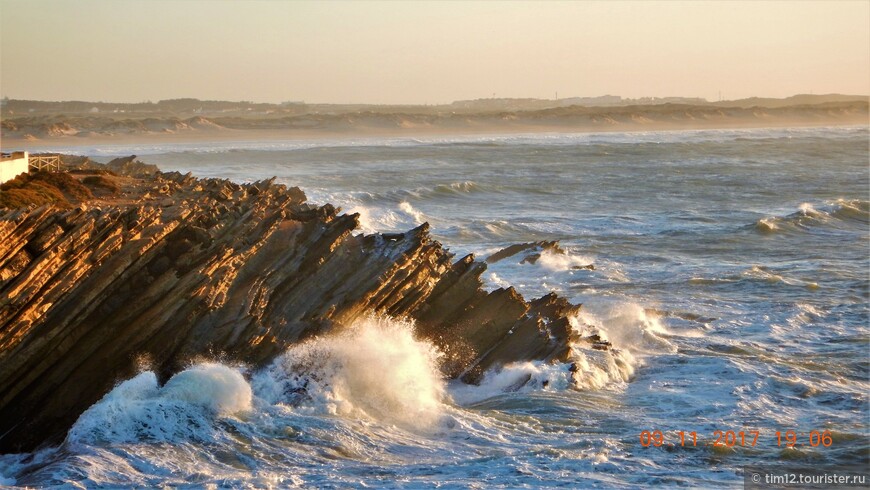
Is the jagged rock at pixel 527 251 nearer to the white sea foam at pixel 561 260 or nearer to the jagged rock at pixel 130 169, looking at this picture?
the white sea foam at pixel 561 260

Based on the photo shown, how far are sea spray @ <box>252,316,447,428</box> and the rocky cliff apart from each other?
0.31 meters

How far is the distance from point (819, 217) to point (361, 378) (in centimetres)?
2520

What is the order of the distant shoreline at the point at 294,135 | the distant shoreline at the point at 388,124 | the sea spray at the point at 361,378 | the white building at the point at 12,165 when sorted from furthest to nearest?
the distant shoreline at the point at 388,124 < the distant shoreline at the point at 294,135 < the white building at the point at 12,165 < the sea spray at the point at 361,378

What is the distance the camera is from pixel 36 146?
81.2 meters

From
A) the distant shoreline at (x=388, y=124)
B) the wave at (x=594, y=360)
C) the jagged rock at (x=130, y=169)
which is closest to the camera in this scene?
the wave at (x=594, y=360)

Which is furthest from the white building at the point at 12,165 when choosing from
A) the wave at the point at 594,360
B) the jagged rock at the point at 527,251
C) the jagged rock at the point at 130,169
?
the jagged rock at the point at 527,251

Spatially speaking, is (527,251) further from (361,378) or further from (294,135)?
(294,135)

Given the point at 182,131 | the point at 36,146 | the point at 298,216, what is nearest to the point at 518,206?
the point at 298,216

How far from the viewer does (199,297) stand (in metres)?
15.7

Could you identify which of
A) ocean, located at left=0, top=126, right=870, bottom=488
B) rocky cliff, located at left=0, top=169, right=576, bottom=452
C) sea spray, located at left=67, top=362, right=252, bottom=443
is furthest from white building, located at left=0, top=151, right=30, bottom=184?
ocean, located at left=0, top=126, right=870, bottom=488

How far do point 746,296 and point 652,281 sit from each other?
102 inches

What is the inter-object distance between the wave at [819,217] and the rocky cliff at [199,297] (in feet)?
57.1
